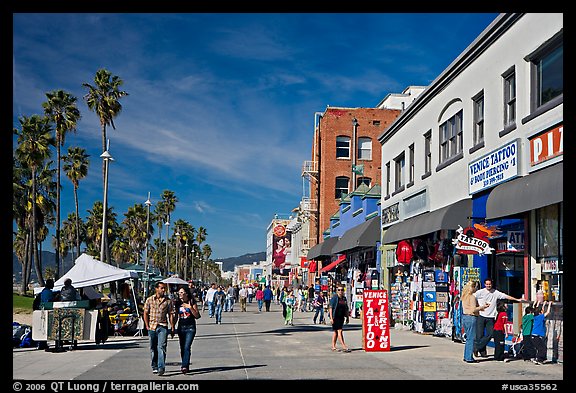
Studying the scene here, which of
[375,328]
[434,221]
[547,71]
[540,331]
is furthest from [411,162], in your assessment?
[540,331]

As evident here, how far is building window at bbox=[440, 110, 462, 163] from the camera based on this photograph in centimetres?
2227

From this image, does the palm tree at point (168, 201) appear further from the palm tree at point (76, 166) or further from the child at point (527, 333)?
the child at point (527, 333)

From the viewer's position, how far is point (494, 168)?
1828 centimetres

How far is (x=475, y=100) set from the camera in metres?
20.8

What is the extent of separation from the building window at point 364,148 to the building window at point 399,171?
101ft

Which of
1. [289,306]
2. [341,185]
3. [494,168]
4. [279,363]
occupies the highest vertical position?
[341,185]

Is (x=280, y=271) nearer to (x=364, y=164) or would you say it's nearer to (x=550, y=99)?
(x=364, y=164)

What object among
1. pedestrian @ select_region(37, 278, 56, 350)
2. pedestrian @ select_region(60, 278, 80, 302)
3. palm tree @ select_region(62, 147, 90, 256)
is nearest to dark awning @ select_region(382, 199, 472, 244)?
pedestrian @ select_region(60, 278, 80, 302)

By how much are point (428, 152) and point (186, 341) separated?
14832mm

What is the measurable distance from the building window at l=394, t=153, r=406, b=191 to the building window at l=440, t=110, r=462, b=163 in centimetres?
567

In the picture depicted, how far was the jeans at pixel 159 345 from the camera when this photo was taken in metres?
13.3

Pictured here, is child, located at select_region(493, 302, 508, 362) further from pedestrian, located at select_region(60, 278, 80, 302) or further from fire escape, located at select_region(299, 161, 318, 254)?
fire escape, located at select_region(299, 161, 318, 254)

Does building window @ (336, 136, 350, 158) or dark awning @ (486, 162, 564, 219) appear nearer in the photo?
dark awning @ (486, 162, 564, 219)

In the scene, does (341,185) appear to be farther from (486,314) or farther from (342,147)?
(486,314)
